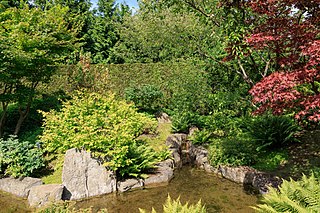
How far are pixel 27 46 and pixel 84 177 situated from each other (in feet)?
14.5

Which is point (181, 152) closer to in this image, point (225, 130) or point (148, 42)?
point (225, 130)

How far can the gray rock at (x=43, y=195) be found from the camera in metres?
5.56

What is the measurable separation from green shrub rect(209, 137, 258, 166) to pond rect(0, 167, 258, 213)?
24.0 inches

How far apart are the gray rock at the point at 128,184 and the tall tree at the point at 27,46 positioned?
4416mm

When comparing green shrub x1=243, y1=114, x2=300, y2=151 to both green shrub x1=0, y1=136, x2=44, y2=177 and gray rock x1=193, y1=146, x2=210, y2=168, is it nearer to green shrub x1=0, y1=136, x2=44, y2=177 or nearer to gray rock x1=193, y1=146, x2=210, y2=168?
gray rock x1=193, y1=146, x2=210, y2=168

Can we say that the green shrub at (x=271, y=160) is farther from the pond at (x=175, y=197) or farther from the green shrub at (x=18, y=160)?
the green shrub at (x=18, y=160)

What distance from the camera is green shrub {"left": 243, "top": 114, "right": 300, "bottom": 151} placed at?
7.96 metres

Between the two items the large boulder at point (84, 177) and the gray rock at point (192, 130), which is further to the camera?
the gray rock at point (192, 130)

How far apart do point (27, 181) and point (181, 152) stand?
4.73m

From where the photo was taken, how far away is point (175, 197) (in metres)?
6.12

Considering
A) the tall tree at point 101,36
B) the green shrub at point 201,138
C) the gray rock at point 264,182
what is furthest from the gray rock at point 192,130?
the tall tree at point 101,36

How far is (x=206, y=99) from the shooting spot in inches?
440

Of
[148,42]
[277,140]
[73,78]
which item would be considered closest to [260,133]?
[277,140]

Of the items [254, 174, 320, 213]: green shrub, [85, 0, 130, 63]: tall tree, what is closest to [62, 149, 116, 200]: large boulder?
[254, 174, 320, 213]: green shrub
